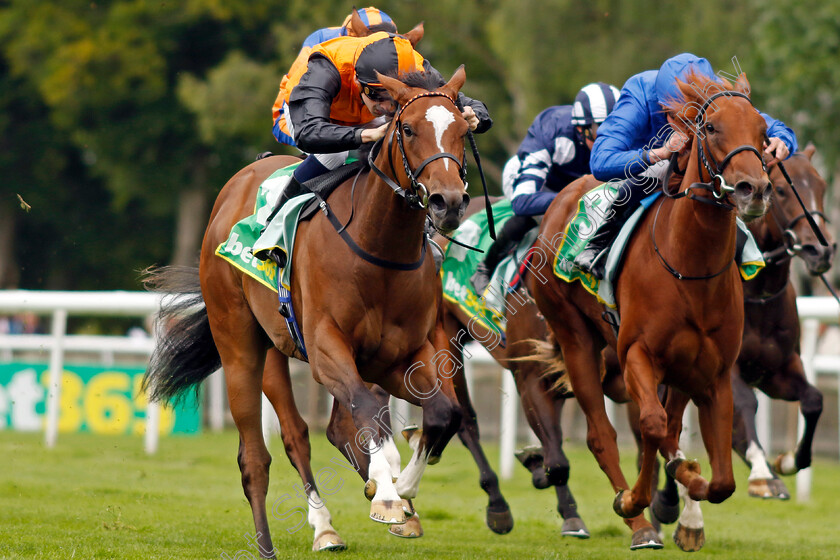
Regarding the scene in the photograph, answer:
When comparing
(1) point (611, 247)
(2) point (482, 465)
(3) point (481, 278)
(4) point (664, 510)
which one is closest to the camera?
(1) point (611, 247)

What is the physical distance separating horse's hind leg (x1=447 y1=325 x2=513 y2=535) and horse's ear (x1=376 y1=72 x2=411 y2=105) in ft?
6.86

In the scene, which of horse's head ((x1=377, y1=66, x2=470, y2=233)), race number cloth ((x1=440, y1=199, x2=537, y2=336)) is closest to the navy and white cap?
race number cloth ((x1=440, y1=199, x2=537, y2=336))

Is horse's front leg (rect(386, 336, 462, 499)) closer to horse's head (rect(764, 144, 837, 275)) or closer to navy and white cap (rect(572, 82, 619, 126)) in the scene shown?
navy and white cap (rect(572, 82, 619, 126))

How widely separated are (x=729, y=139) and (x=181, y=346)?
3192mm

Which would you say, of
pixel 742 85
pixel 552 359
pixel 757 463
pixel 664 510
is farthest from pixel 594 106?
pixel 664 510

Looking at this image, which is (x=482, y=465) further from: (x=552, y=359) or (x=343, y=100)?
(x=343, y=100)

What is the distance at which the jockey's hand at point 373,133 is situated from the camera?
464cm

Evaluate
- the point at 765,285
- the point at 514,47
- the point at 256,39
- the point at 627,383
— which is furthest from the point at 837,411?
the point at 256,39

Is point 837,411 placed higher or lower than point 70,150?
lower

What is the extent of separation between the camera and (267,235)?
5.15 metres

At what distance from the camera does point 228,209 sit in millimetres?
5914

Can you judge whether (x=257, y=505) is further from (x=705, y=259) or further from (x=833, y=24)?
(x=833, y=24)

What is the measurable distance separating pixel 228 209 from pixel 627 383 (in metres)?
2.24

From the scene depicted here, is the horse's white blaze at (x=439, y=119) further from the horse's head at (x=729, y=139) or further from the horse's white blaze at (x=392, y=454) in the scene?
the horse's white blaze at (x=392, y=454)
